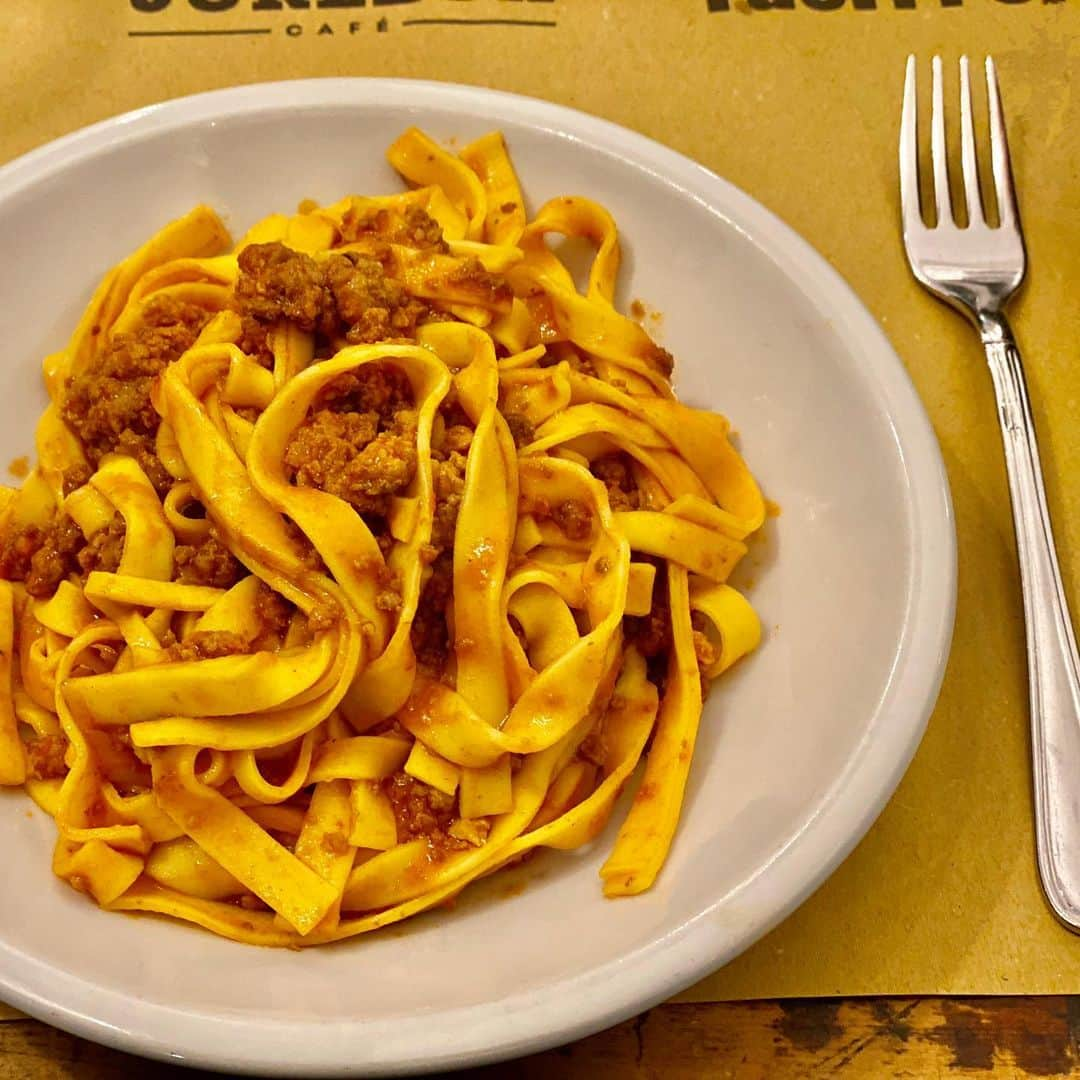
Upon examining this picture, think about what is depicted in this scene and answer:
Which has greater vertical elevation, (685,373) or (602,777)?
(685,373)

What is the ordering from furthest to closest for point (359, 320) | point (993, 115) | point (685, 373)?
point (993, 115), point (685, 373), point (359, 320)

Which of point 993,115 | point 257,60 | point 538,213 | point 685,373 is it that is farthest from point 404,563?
point 993,115

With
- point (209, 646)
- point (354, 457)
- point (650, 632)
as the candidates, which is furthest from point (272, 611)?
point (650, 632)

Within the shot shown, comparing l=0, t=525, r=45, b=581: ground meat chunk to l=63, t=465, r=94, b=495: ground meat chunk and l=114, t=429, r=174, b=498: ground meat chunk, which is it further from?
l=114, t=429, r=174, b=498: ground meat chunk

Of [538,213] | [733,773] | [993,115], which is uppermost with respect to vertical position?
[993,115]

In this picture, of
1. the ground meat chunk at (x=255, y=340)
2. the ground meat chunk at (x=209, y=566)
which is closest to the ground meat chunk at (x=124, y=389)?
the ground meat chunk at (x=255, y=340)

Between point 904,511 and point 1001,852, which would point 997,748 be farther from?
point 904,511

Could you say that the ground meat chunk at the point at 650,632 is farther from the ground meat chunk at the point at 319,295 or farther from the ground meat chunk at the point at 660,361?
the ground meat chunk at the point at 319,295
